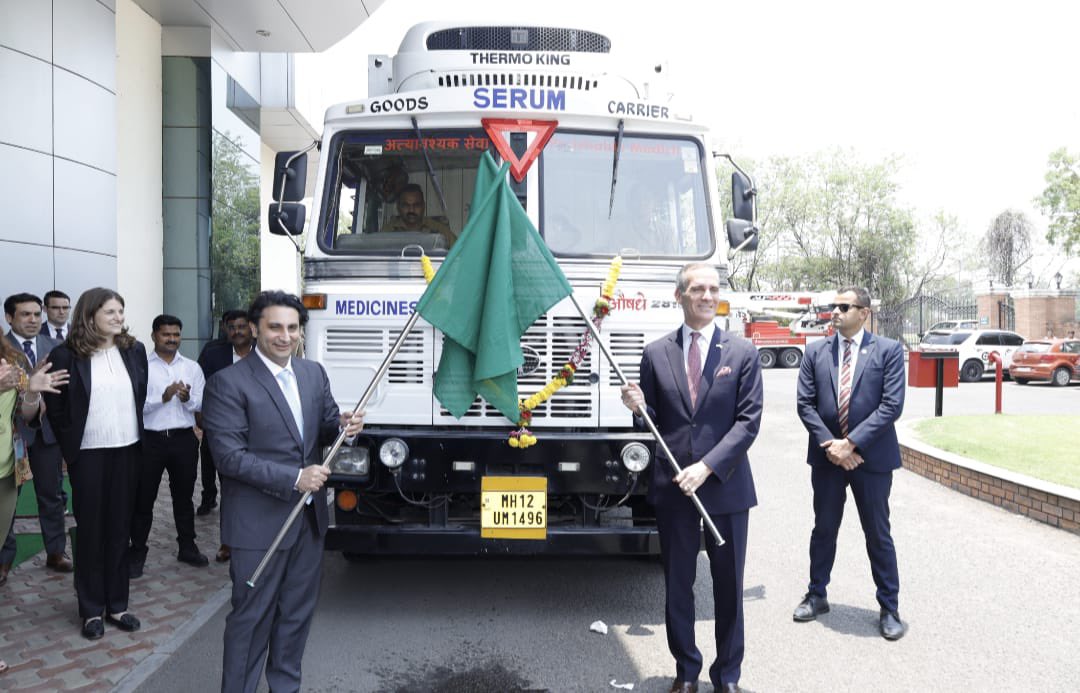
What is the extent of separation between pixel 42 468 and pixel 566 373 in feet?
12.7

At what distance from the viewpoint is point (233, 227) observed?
46.9 ft

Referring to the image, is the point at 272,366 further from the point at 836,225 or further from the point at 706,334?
the point at 836,225

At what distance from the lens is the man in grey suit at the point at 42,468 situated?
5.91m

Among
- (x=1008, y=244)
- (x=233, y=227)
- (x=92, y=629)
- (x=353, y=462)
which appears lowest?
(x=92, y=629)

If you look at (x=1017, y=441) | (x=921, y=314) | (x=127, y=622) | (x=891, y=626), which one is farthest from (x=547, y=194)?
(x=921, y=314)

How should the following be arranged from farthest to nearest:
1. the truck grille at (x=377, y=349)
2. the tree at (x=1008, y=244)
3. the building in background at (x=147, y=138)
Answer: the tree at (x=1008, y=244) < the building in background at (x=147, y=138) < the truck grille at (x=377, y=349)

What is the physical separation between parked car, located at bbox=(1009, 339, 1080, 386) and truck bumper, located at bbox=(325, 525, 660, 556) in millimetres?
22580

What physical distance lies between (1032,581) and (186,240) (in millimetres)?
11958

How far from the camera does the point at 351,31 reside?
14328mm

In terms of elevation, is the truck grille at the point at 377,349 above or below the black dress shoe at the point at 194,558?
above

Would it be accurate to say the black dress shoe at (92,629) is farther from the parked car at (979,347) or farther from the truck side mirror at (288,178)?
the parked car at (979,347)

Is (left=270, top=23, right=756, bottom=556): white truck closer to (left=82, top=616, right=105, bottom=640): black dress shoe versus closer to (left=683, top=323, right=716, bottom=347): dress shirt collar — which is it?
(left=683, top=323, right=716, bottom=347): dress shirt collar

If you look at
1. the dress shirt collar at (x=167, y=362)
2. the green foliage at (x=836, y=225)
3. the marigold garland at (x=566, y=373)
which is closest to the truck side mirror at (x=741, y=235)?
the marigold garland at (x=566, y=373)

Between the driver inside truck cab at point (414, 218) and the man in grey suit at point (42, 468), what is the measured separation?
265cm
